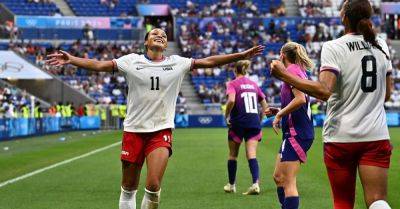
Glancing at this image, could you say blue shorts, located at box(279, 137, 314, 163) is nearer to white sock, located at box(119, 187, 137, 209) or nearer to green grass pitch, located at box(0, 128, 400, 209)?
white sock, located at box(119, 187, 137, 209)

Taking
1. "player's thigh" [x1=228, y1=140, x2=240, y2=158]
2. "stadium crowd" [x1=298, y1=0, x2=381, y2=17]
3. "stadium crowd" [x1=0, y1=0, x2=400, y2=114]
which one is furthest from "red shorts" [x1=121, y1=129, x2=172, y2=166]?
"stadium crowd" [x1=298, y1=0, x2=381, y2=17]

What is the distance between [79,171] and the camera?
59.1 ft

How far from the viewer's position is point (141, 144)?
8.83m

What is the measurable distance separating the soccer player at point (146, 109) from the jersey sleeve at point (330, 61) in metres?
2.58

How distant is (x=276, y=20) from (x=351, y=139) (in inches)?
2138

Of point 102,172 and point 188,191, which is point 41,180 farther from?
point 188,191

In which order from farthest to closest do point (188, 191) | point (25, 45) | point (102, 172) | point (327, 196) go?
point (25, 45) → point (102, 172) → point (188, 191) → point (327, 196)

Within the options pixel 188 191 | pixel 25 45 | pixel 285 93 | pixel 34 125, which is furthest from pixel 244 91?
pixel 25 45

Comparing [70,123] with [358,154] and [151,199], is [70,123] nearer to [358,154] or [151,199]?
[151,199]

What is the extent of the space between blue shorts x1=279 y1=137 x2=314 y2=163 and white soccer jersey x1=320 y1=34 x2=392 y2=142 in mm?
3185

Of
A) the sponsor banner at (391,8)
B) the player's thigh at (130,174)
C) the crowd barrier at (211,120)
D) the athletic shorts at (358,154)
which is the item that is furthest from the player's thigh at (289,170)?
the sponsor banner at (391,8)

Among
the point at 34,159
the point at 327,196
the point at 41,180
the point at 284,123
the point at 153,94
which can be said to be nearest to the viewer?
the point at 153,94

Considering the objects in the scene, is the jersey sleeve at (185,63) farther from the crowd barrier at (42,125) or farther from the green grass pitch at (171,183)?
the crowd barrier at (42,125)

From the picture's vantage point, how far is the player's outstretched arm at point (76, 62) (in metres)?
8.54
